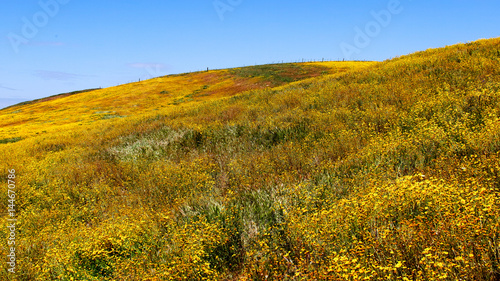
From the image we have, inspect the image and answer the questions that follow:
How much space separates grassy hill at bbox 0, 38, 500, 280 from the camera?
97.3 inches

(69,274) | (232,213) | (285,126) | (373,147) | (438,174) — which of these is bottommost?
(69,274)

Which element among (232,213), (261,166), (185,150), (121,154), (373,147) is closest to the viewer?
(232,213)

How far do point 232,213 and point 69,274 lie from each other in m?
2.25

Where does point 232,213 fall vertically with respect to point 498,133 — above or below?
below

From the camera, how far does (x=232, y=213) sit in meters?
4.02

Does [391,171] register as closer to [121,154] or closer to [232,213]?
[232,213]

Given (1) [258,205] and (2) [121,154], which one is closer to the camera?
(1) [258,205]

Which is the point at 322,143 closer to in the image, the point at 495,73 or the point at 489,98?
the point at 489,98

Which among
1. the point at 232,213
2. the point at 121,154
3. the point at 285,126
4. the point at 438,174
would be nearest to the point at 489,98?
the point at 438,174

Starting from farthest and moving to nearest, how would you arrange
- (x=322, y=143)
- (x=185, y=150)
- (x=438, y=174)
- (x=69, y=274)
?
(x=185, y=150) → (x=322, y=143) → (x=438, y=174) → (x=69, y=274)

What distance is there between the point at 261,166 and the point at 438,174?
3.03 m

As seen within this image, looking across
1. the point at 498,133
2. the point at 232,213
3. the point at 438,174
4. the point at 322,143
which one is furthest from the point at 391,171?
the point at 232,213

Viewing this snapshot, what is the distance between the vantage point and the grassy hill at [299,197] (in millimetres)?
2471

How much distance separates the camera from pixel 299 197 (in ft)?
12.5
